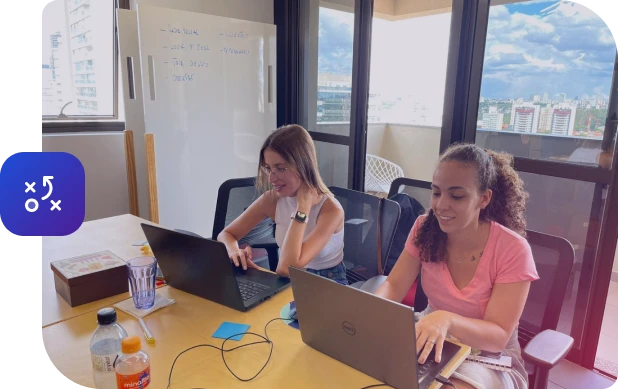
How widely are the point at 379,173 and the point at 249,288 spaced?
322 cm

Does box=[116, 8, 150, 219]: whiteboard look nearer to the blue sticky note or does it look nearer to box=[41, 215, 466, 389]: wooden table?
box=[41, 215, 466, 389]: wooden table

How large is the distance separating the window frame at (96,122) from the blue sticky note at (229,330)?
2243 millimetres

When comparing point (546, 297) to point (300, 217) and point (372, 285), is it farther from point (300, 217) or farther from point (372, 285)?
point (300, 217)

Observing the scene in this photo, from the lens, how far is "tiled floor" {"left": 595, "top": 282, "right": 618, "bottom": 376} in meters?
2.04

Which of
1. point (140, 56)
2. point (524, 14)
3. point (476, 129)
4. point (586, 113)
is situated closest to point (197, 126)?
point (140, 56)

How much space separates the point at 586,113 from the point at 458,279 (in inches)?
47.0

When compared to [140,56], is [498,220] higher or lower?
lower

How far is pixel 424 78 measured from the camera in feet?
14.1

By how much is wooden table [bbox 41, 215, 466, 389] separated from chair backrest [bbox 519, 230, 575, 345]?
0.54 metres

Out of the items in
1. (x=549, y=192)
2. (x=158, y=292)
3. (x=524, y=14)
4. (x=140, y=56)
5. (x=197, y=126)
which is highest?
(x=524, y=14)

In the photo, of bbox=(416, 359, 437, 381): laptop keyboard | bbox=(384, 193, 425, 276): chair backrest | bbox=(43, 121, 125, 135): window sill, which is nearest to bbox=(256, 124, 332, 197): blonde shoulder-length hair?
bbox=(384, 193, 425, 276): chair backrest

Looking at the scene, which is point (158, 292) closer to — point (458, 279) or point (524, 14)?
point (458, 279)

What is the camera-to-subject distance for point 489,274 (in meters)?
1.18

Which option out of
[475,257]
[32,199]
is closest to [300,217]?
[475,257]
